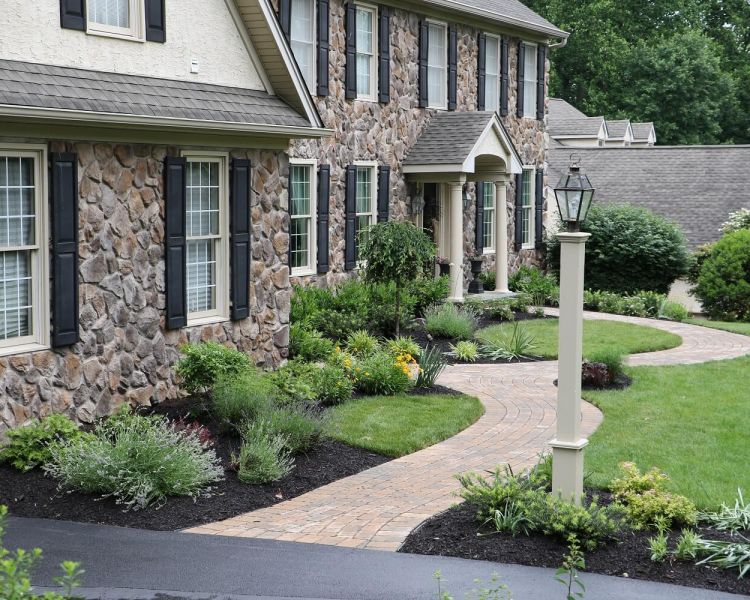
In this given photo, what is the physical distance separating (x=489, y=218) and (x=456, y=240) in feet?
11.1

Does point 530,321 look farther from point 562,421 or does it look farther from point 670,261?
point 562,421

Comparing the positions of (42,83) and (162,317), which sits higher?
(42,83)

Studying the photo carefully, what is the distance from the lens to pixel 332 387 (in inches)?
480

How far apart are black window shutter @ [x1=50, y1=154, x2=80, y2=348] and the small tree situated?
254 inches

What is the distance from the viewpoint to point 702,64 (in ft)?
165

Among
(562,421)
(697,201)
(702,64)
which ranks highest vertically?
(702,64)

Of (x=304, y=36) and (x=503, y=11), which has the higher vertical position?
(x=503, y=11)

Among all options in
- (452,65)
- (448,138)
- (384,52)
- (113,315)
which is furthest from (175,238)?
(452,65)

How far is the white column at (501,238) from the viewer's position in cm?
2270

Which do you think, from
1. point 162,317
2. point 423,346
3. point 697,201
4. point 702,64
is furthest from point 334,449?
point 702,64

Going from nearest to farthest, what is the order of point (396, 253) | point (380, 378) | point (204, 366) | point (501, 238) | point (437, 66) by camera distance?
point (204, 366) → point (380, 378) → point (396, 253) → point (437, 66) → point (501, 238)

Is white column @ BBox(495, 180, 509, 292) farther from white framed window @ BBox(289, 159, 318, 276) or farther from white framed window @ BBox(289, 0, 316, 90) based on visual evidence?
white framed window @ BBox(289, 0, 316, 90)

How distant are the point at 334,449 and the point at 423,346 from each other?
628 centimetres

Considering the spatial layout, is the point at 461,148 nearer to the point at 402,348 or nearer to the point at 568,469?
the point at 402,348
